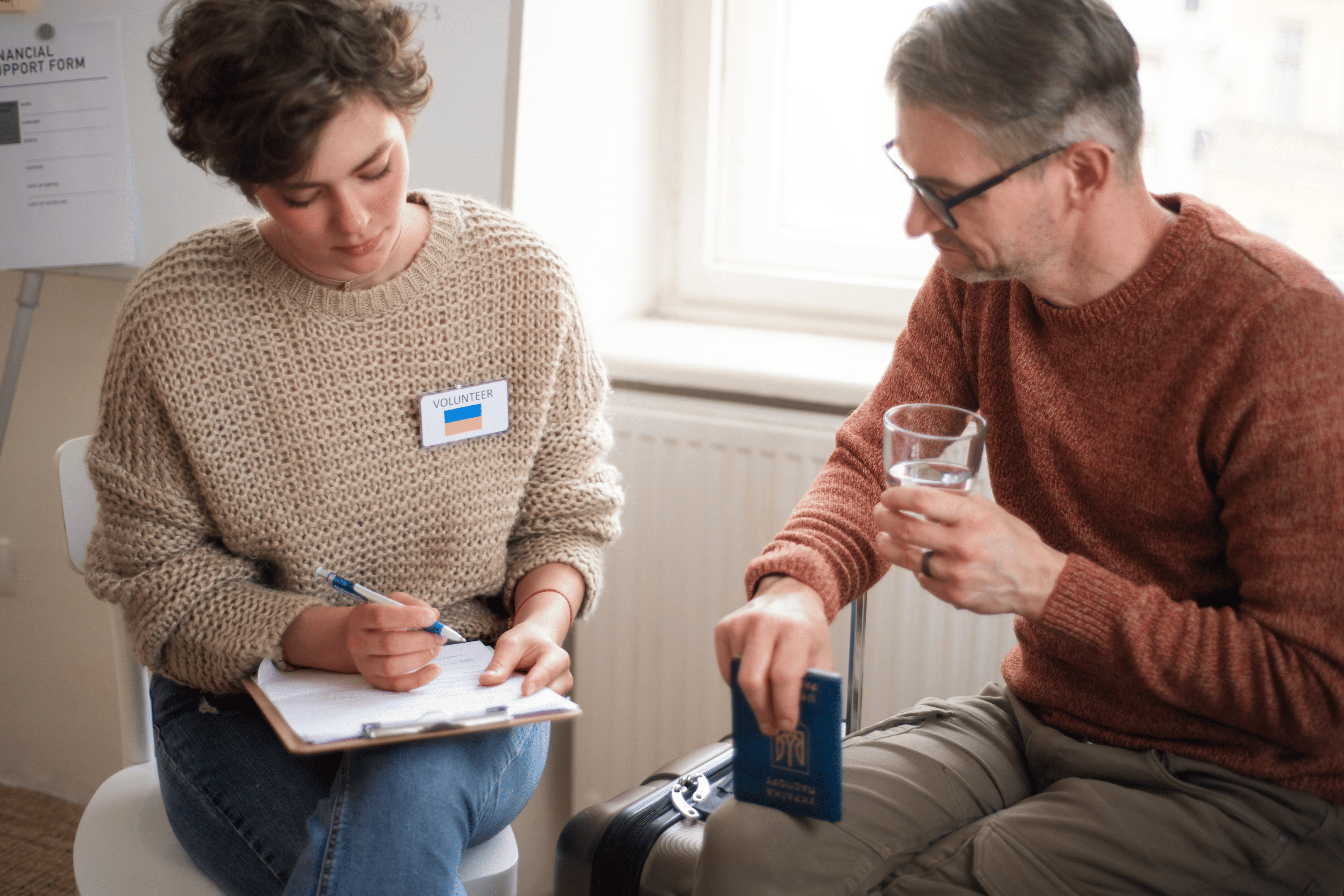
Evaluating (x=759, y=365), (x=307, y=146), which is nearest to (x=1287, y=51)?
(x=759, y=365)

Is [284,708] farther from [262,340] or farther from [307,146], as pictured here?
[307,146]

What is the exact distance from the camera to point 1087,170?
1.11 meters

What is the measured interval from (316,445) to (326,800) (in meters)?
0.40

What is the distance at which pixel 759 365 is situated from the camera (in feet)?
6.41

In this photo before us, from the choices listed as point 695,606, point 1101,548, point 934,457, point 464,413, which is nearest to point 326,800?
point 464,413

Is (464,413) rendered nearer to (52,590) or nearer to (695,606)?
(695,606)

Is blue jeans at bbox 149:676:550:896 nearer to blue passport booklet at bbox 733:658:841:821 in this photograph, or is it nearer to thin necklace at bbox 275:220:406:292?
blue passport booklet at bbox 733:658:841:821

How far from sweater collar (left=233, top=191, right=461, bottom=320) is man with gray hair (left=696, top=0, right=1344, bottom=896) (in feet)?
1.70

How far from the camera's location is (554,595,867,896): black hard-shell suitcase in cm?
128

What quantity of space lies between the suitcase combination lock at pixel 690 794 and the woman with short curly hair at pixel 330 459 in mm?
175

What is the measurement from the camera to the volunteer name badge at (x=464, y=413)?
138 centimetres

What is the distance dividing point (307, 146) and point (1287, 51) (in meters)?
1.51

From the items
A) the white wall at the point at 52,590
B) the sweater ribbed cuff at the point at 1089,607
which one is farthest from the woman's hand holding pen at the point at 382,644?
the white wall at the point at 52,590

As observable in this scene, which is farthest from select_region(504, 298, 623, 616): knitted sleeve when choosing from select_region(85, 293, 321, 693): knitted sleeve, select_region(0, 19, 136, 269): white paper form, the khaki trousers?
select_region(0, 19, 136, 269): white paper form
